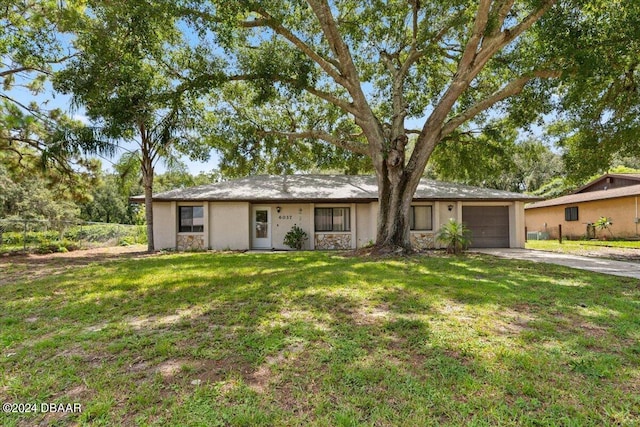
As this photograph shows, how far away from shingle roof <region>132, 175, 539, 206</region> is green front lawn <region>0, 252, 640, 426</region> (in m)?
7.84

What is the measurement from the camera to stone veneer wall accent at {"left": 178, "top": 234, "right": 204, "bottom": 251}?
1404 centimetres

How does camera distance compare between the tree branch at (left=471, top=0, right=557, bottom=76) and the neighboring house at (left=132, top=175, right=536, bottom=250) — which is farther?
the neighboring house at (left=132, top=175, right=536, bottom=250)

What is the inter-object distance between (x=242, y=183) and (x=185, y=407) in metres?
14.1

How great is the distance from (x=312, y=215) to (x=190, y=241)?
5256 millimetres

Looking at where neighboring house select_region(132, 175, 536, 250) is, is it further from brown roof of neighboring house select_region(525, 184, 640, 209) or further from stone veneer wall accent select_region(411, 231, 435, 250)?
brown roof of neighboring house select_region(525, 184, 640, 209)

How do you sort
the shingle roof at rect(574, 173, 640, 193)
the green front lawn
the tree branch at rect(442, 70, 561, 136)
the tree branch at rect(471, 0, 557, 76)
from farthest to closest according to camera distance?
Answer: 1. the shingle roof at rect(574, 173, 640, 193)
2. the tree branch at rect(442, 70, 561, 136)
3. the tree branch at rect(471, 0, 557, 76)
4. the green front lawn

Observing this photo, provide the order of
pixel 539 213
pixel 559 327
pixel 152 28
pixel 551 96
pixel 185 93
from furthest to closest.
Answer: pixel 539 213 → pixel 551 96 → pixel 185 93 → pixel 152 28 → pixel 559 327

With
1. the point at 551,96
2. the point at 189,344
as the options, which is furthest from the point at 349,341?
the point at 551,96

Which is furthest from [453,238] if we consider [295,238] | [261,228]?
[261,228]

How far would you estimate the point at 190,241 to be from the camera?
14086 mm

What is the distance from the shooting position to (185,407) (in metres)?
2.34

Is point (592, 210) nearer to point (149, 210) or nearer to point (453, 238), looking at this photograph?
point (453, 238)

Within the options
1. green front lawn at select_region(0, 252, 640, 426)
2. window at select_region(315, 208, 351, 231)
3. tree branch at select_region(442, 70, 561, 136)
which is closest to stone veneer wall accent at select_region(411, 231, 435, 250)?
window at select_region(315, 208, 351, 231)

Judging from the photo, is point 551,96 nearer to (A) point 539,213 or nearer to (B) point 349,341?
(B) point 349,341
